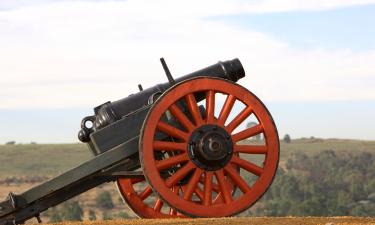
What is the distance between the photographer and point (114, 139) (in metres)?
13.1

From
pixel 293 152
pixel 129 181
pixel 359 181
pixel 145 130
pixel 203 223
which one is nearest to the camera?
pixel 203 223

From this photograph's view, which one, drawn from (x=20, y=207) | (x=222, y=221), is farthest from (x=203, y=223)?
(x=20, y=207)

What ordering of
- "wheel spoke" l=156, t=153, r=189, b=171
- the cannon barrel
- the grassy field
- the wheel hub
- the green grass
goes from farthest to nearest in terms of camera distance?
the green grass < the grassy field < the cannon barrel < the wheel hub < "wheel spoke" l=156, t=153, r=189, b=171

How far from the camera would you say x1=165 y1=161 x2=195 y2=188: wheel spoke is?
12672mm

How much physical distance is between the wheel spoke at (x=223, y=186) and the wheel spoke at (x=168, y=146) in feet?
1.95

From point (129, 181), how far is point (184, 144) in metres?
2.46

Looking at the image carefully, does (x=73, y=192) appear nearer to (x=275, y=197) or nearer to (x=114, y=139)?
(x=114, y=139)

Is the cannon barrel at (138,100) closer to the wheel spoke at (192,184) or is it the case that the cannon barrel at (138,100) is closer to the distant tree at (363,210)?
the wheel spoke at (192,184)

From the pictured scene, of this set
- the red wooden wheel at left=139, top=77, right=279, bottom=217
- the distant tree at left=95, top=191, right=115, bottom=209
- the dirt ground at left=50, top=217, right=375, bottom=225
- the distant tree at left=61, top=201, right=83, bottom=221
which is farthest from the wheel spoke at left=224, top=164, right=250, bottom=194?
the distant tree at left=95, top=191, right=115, bottom=209

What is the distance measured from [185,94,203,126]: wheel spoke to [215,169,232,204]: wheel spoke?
0.74 metres

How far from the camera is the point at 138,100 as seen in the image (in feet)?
44.3

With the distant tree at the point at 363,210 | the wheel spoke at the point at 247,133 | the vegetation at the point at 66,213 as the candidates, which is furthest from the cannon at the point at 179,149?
the distant tree at the point at 363,210

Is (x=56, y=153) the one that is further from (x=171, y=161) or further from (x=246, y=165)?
(x=171, y=161)

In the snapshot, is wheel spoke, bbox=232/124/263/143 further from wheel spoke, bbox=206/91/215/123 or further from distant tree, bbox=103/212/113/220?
distant tree, bbox=103/212/113/220
